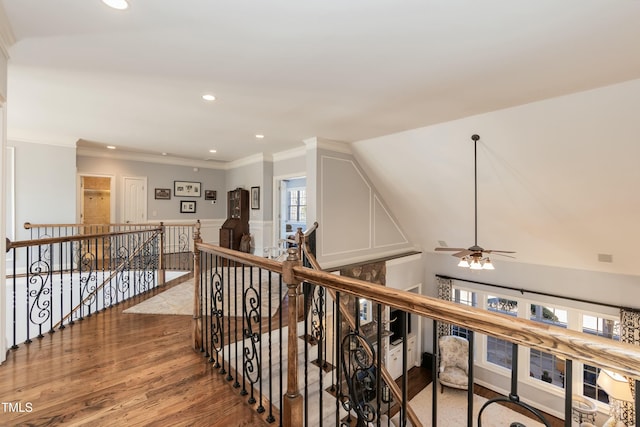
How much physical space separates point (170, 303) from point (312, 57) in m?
3.63

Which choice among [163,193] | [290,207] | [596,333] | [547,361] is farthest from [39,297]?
[596,333]

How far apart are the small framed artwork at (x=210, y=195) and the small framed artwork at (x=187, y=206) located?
0.40 meters

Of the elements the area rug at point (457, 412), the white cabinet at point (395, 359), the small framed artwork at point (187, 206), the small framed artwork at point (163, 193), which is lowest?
the area rug at point (457, 412)

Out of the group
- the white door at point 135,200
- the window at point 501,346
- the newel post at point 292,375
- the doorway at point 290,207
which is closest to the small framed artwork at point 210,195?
the white door at point 135,200

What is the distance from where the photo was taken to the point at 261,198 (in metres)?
7.10

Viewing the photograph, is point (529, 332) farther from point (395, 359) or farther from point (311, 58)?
point (395, 359)

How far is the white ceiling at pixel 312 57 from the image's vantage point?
1895 millimetres

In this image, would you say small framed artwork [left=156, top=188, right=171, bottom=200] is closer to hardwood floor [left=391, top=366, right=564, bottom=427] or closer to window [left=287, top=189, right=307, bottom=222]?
window [left=287, top=189, right=307, bottom=222]

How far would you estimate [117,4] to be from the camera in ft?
6.01

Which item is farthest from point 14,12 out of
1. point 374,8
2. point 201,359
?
point 201,359

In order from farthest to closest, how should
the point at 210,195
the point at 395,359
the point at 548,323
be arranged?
the point at 210,195 → the point at 395,359 → the point at 548,323

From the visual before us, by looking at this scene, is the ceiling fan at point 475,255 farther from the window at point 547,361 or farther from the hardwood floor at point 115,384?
the window at point 547,361

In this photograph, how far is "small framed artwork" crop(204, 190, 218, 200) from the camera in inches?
323

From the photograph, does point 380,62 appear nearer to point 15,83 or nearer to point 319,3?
point 319,3
